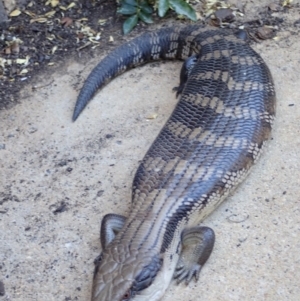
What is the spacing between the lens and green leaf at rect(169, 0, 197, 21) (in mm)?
6293

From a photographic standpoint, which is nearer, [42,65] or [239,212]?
[239,212]

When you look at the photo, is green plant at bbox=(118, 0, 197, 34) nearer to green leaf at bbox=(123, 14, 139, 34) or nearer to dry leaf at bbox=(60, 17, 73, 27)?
green leaf at bbox=(123, 14, 139, 34)

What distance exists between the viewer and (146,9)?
6.49 metres

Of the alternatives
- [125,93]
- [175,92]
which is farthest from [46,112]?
[175,92]

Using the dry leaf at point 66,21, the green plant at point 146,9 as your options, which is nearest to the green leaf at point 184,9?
the green plant at point 146,9

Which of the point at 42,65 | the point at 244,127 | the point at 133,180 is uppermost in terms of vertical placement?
the point at 244,127

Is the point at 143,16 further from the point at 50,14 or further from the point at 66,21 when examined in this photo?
the point at 50,14

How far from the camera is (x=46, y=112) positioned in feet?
18.7

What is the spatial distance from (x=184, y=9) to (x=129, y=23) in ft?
1.84

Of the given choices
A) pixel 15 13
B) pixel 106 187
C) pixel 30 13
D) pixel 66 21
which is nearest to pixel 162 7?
pixel 66 21

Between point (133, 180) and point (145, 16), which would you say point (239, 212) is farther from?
point (145, 16)

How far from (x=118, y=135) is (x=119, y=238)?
147 centimetres

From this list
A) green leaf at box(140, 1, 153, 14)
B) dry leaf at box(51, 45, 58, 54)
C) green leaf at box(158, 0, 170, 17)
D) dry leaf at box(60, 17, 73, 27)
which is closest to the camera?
green leaf at box(158, 0, 170, 17)

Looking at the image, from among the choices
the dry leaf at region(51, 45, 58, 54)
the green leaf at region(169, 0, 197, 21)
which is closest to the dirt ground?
the dry leaf at region(51, 45, 58, 54)
